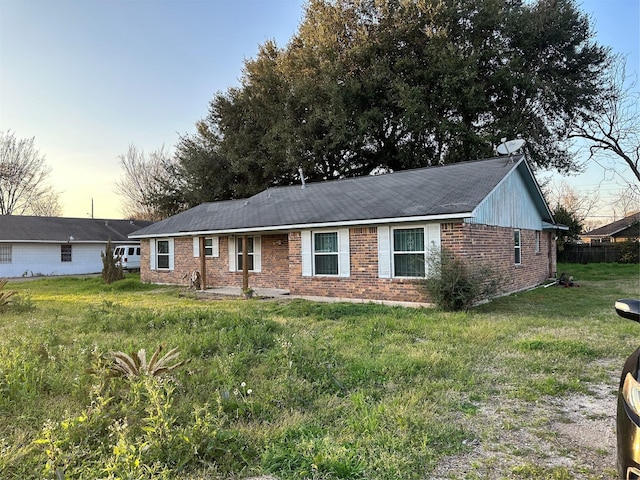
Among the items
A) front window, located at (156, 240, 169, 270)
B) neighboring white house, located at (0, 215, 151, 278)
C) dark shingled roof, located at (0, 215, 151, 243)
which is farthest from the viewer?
dark shingled roof, located at (0, 215, 151, 243)

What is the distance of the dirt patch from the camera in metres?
2.92

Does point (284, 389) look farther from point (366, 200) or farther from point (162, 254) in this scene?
point (162, 254)

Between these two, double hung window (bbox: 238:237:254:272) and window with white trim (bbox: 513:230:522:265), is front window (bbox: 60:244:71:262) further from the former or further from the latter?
window with white trim (bbox: 513:230:522:265)

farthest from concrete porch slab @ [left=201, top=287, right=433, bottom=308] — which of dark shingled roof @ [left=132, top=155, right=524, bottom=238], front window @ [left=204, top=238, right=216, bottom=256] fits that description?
dark shingled roof @ [left=132, top=155, right=524, bottom=238]

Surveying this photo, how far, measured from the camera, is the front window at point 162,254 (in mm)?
18484

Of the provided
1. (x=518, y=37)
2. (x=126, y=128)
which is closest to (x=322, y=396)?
(x=126, y=128)

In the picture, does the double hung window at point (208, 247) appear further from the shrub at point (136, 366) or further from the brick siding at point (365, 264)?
the shrub at point (136, 366)

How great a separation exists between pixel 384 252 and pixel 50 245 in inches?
964

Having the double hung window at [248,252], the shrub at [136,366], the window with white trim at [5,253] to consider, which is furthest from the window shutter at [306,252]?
the window with white trim at [5,253]

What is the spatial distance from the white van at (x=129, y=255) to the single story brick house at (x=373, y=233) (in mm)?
11085

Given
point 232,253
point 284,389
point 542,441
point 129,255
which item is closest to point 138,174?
point 129,255

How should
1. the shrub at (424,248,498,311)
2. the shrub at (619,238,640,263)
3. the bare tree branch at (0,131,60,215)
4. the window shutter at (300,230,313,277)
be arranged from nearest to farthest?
the shrub at (424,248,498,311), the window shutter at (300,230,313,277), the shrub at (619,238,640,263), the bare tree branch at (0,131,60,215)

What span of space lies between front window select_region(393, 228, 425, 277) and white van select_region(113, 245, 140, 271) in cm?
2251

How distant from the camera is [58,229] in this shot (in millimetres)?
27594
